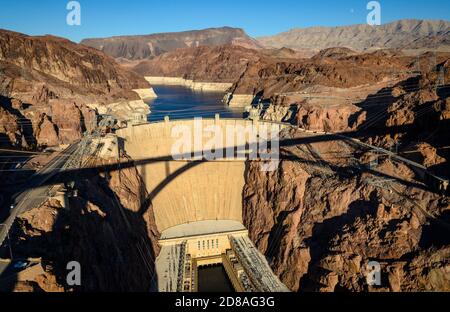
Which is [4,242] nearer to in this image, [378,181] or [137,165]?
[137,165]

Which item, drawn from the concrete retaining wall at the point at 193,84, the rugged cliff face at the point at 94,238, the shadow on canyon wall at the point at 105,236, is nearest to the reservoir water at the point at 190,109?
the concrete retaining wall at the point at 193,84

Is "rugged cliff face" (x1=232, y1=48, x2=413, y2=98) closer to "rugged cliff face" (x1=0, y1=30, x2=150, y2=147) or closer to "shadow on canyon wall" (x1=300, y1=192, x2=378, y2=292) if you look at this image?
"rugged cliff face" (x1=0, y1=30, x2=150, y2=147)

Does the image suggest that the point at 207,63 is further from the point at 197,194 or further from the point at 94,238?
the point at 94,238

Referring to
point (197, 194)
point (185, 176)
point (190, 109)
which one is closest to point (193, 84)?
point (190, 109)

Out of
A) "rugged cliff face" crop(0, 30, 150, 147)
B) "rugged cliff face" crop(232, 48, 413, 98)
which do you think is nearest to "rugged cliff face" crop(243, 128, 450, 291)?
"rugged cliff face" crop(0, 30, 150, 147)

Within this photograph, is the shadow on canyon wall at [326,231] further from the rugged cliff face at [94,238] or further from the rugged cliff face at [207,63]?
the rugged cliff face at [207,63]

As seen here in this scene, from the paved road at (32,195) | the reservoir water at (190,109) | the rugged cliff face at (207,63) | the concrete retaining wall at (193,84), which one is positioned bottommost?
the paved road at (32,195)

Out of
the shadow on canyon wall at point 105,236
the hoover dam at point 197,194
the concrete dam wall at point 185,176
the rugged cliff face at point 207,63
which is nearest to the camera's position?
the shadow on canyon wall at point 105,236
